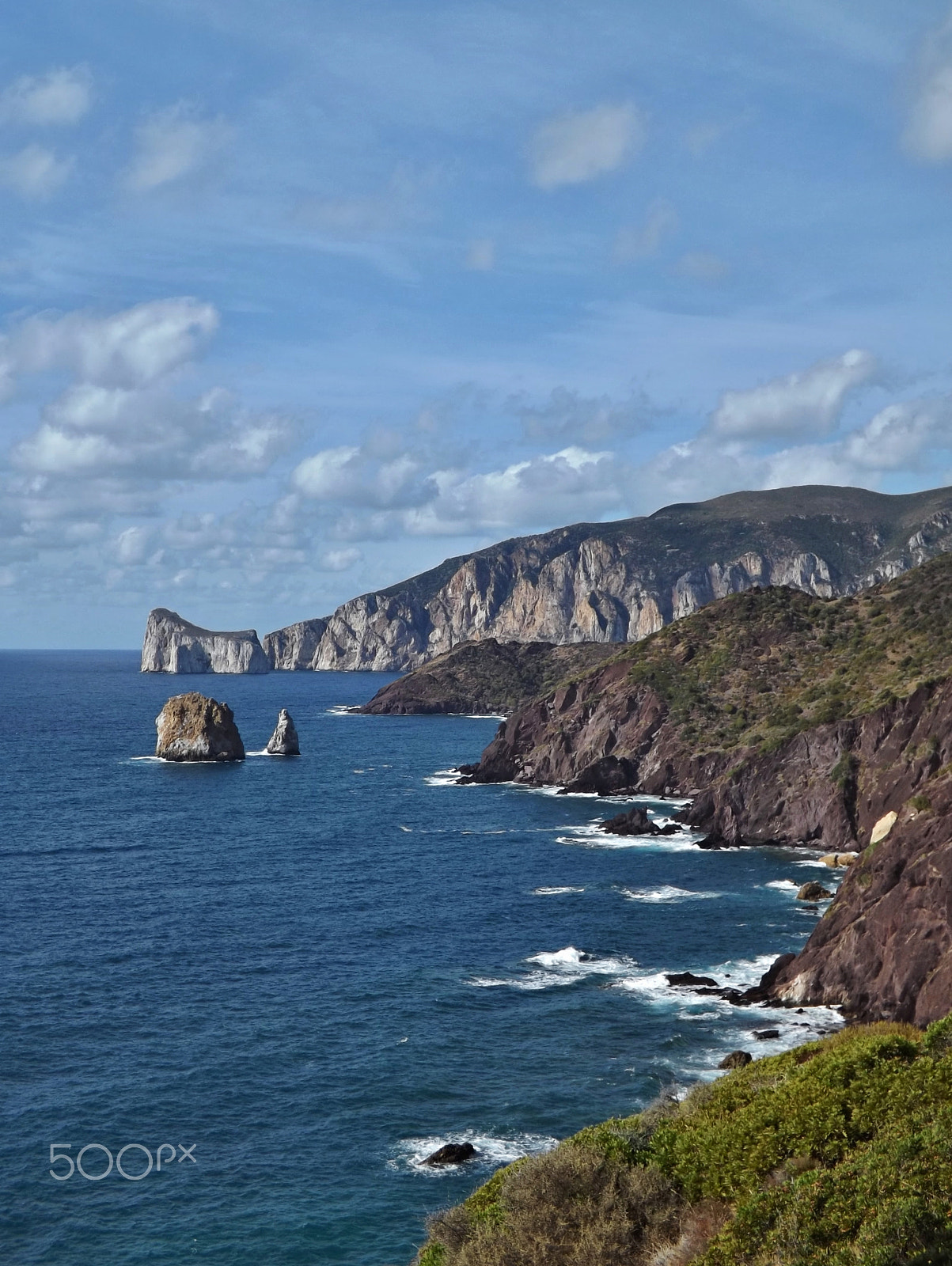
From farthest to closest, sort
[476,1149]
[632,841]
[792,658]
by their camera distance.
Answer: [792,658], [632,841], [476,1149]

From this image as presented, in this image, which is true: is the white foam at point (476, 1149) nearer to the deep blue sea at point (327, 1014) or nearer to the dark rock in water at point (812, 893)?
the deep blue sea at point (327, 1014)

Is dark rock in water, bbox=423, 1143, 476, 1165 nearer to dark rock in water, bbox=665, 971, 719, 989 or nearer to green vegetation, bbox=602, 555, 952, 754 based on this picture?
dark rock in water, bbox=665, 971, 719, 989

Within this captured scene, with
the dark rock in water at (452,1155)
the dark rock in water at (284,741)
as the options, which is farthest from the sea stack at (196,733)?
the dark rock in water at (452,1155)

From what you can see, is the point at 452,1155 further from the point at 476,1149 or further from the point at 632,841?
the point at 632,841

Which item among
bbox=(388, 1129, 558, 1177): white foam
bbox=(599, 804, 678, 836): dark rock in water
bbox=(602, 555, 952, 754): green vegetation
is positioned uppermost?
bbox=(602, 555, 952, 754): green vegetation

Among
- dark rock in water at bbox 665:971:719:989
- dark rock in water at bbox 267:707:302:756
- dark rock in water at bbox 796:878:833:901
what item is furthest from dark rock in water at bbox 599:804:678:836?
dark rock in water at bbox 267:707:302:756

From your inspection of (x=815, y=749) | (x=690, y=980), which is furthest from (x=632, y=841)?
(x=690, y=980)
